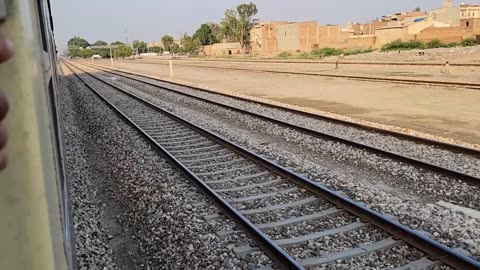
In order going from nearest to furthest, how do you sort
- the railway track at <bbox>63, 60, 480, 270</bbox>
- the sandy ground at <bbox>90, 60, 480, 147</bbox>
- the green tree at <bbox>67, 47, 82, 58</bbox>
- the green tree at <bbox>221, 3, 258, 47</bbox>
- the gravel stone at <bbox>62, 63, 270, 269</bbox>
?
the railway track at <bbox>63, 60, 480, 270</bbox> < the gravel stone at <bbox>62, 63, 270, 269</bbox> < the sandy ground at <bbox>90, 60, 480, 147</bbox> < the green tree at <bbox>221, 3, 258, 47</bbox> < the green tree at <bbox>67, 47, 82, 58</bbox>

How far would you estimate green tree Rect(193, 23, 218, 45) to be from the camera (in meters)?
117

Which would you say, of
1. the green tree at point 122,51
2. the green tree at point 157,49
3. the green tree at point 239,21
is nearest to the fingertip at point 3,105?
the green tree at point 239,21

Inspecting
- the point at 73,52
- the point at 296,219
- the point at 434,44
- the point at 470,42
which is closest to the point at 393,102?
the point at 296,219

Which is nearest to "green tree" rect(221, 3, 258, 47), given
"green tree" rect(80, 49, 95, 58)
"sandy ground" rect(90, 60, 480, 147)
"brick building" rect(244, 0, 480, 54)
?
"brick building" rect(244, 0, 480, 54)

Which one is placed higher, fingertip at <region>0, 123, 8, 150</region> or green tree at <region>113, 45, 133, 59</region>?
green tree at <region>113, 45, 133, 59</region>

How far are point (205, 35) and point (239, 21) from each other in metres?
16.0

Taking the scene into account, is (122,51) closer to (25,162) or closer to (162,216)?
(162,216)

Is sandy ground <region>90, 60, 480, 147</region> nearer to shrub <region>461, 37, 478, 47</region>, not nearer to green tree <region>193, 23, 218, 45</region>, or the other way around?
shrub <region>461, 37, 478, 47</region>

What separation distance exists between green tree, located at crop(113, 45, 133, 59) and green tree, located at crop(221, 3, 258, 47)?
30.1m

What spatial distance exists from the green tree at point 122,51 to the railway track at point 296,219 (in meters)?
116

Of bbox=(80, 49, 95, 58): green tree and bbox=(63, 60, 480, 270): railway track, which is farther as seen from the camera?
bbox=(80, 49, 95, 58): green tree

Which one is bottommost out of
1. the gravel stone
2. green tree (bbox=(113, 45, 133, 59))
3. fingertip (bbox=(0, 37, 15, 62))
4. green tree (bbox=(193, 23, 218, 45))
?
the gravel stone

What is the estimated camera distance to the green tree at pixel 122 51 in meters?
118

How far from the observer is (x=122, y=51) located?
387 feet
